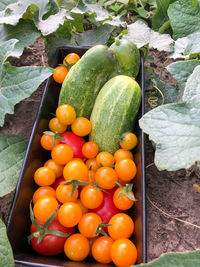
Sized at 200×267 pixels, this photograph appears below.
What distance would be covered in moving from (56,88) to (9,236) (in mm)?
764

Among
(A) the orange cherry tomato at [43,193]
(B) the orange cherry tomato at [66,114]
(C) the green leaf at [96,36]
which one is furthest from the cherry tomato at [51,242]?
(C) the green leaf at [96,36]

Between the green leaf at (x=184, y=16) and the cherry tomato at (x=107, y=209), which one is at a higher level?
the green leaf at (x=184, y=16)

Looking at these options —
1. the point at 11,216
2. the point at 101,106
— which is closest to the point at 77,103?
the point at 101,106

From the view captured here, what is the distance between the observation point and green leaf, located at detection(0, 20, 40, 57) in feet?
5.11

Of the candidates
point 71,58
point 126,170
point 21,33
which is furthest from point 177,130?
point 21,33

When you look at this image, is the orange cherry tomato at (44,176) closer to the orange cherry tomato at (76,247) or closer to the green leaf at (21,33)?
the orange cherry tomato at (76,247)

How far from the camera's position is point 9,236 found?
3.32 feet

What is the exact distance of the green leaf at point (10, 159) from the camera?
48.2 inches

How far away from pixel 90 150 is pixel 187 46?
2.31 feet

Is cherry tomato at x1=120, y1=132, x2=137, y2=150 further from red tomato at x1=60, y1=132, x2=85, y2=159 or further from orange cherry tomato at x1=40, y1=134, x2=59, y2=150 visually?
orange cherry tomato at x1=40, y1=134, x2=59, y2=150

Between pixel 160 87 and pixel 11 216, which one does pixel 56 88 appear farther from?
pixel 11 216

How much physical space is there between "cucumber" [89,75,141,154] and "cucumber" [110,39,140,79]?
0.07 metres

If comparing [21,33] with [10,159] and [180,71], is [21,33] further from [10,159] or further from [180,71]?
[180,71]

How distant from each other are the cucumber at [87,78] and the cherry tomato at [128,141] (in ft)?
0.80
